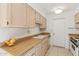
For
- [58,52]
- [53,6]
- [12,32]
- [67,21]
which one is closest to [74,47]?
[58,52]

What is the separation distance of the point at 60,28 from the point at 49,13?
0.89ft

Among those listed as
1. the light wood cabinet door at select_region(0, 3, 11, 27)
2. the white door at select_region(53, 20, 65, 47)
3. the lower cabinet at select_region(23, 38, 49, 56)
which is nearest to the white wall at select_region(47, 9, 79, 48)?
the white door at select_region(53, 20, 65, 47)

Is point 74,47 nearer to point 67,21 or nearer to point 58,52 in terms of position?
point 58,52

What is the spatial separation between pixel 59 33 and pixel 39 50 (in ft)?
1.27

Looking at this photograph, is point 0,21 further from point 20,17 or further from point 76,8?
point 76,8

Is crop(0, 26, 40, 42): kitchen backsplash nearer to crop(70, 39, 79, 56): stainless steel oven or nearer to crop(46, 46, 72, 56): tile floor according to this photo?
crop(46, 46, 72, 56): tile floor

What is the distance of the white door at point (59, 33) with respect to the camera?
1510mm

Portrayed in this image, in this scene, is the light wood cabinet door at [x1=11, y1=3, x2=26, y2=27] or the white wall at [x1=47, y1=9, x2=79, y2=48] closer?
the light wood cabinet door at [x1=11, y1=3, x2=26, y2=27]

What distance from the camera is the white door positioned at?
151 centimetres

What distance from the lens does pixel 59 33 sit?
61.2 inches

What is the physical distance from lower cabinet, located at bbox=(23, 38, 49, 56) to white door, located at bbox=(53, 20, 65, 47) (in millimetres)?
150

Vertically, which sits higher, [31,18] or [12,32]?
[31,18]

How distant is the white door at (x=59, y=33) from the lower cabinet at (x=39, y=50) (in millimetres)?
150

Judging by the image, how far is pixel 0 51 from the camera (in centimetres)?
116
